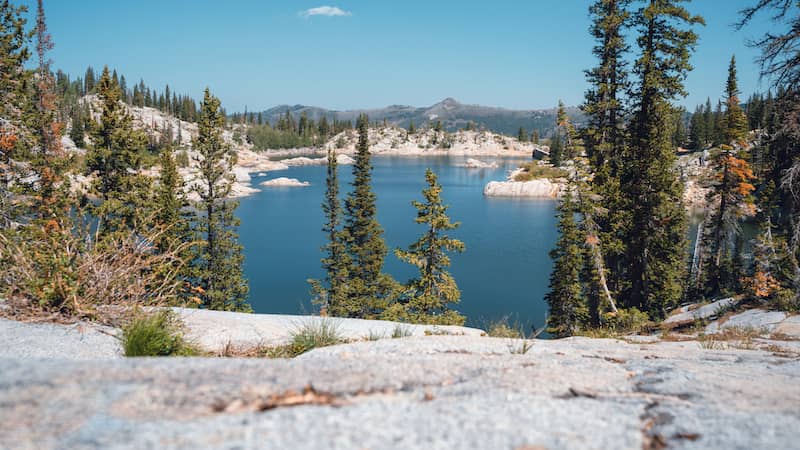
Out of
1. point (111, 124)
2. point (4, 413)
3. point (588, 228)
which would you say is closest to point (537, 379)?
point (4, 413)

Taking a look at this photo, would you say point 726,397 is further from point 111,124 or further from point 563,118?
point 111,124

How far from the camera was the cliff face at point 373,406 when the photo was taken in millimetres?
2510

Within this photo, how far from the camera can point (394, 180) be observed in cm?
12525

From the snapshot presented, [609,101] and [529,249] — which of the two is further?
[529,249]

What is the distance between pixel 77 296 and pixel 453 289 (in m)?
20.0

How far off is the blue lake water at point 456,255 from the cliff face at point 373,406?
17.5 m

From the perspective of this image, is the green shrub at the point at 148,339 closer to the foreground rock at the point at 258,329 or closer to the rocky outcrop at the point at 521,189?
the foreground rock at the point at 258,329

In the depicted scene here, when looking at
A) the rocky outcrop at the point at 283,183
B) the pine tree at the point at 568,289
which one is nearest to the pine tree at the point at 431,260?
the pine tree at the point at 568,289

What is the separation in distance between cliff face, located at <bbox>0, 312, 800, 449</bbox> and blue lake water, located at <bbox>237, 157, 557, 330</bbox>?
57.6 ft

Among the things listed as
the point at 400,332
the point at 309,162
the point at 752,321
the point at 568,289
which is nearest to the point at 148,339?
the point at 400,332

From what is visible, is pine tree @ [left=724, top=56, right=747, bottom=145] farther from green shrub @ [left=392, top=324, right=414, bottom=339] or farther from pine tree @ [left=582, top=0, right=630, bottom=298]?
green shrub @ [left=392, top=324, right=414, bottom=339]

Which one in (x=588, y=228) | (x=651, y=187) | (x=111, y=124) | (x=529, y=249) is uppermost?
(x=111, y=124)

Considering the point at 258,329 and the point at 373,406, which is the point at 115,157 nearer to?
the point at 258,329

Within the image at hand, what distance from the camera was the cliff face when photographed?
8.23 feet
